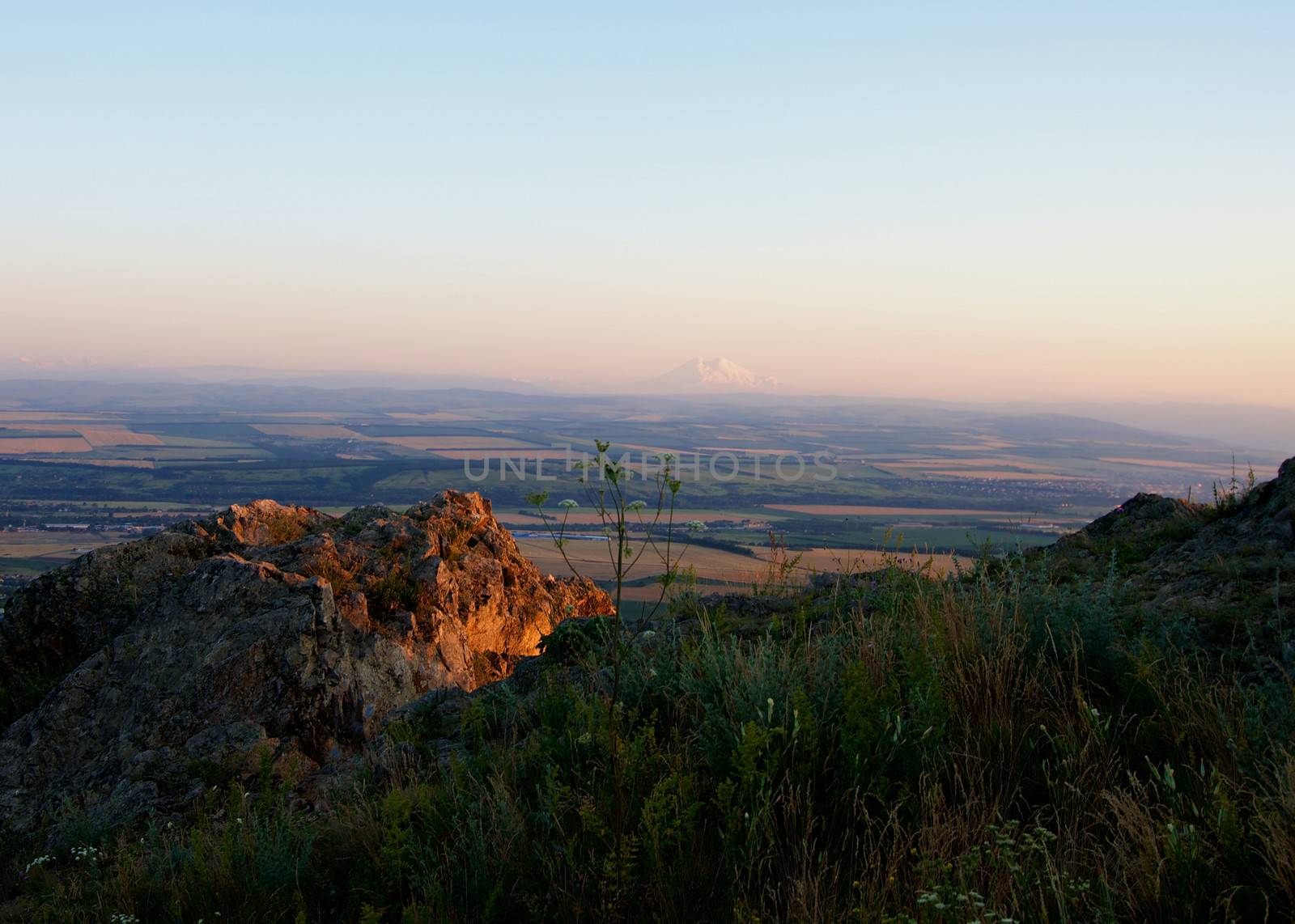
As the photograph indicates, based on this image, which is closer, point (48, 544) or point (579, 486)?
point (579, 486)

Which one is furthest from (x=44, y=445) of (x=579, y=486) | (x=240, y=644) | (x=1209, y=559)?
(x=1209, y=559)

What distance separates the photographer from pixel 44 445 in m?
132

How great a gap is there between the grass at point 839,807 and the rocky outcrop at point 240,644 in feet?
5.76

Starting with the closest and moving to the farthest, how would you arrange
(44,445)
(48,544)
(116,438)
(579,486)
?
(579,486) < (48,544) < (44,445) < (116,438)

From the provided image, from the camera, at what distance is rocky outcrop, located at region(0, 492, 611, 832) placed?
7.34 meters

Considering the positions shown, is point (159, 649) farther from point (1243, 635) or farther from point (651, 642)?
point (1243, 635)

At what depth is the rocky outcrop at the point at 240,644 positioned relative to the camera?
734cm

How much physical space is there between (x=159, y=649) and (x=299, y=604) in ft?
5.00

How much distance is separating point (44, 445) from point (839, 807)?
16215cm

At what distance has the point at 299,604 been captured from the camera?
834 centimetres

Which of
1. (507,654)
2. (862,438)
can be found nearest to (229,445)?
(862,438)

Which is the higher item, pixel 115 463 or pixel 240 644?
pixel 240 644

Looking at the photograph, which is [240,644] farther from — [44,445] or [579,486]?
[44,445]

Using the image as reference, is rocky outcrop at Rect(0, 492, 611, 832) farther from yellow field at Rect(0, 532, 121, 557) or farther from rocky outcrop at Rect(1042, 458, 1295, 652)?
yellow field at Rect(0, 532, 121, 557)
